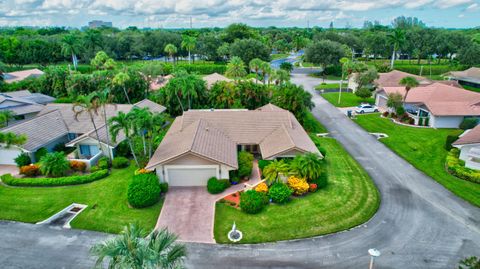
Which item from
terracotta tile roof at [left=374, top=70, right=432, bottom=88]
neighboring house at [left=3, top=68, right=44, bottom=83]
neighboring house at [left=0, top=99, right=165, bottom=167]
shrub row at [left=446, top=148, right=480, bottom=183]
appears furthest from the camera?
neighboring house at [left=3, top=68, right=44, bottom=83]

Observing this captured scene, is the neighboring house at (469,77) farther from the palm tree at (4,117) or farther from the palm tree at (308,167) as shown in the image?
the palm tree at (4,117)

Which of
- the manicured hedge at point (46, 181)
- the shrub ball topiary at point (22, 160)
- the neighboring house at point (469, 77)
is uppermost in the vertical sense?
the neighboring house at point (469, 77)

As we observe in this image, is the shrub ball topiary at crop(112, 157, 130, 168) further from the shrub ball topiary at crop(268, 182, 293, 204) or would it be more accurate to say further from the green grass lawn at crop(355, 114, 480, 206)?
the green grass lawn at crop(355, 114, 480, 206)

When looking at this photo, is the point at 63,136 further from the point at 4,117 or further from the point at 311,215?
the point at 311,215

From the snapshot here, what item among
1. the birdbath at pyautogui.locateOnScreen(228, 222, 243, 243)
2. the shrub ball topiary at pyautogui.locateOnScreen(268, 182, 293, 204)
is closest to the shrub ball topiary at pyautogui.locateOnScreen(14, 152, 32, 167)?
the birdbath at pyautogui.locateOnScreen(228, 222, 243, 243)

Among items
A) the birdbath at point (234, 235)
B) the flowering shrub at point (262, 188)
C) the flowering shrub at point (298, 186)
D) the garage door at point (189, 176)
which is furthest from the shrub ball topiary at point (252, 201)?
the garage door at point (189, 176)
